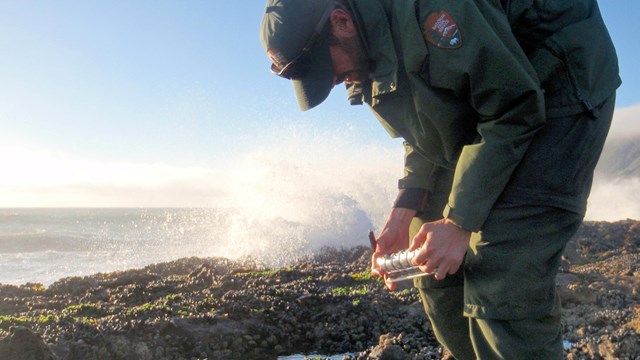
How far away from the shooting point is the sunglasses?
1.98 m

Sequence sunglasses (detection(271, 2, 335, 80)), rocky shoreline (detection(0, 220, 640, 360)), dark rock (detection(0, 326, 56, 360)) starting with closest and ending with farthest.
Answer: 1. sunglasses (detection(271, 2, 335, 80))
2. dark rock (detection(0, 326, 56, 360))
3. rocky shoreline (detection(0, 220, 640, 360))

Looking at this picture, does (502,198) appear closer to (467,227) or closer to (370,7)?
(467,227)

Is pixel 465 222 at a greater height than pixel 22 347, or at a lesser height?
greater

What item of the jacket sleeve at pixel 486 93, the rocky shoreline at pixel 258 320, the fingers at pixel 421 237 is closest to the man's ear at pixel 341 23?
the jacket sleeve at pixel 486 93

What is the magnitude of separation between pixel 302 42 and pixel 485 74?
0.61 meters

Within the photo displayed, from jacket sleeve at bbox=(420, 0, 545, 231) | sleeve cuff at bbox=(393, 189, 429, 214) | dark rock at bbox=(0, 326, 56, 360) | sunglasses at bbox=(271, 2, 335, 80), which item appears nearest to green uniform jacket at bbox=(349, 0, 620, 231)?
jacket sleeve at bbox=(420, 0, 545, 231)

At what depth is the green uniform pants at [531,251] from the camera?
73.9 inches

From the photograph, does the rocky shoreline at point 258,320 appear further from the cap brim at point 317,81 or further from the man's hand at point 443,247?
the cap brim at point 317,81

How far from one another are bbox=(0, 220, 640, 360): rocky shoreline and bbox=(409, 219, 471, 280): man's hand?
2540 millimetres

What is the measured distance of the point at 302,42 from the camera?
6.60ft

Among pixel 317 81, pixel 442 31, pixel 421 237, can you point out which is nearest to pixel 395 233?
pixel 421 237

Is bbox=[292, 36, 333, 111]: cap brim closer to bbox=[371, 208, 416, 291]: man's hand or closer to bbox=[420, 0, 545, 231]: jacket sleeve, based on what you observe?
bbox=[420, 0, 545, 231]: jacket sleeve

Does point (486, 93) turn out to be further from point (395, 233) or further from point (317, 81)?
point (395, 233)

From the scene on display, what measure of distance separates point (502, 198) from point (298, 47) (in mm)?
834
